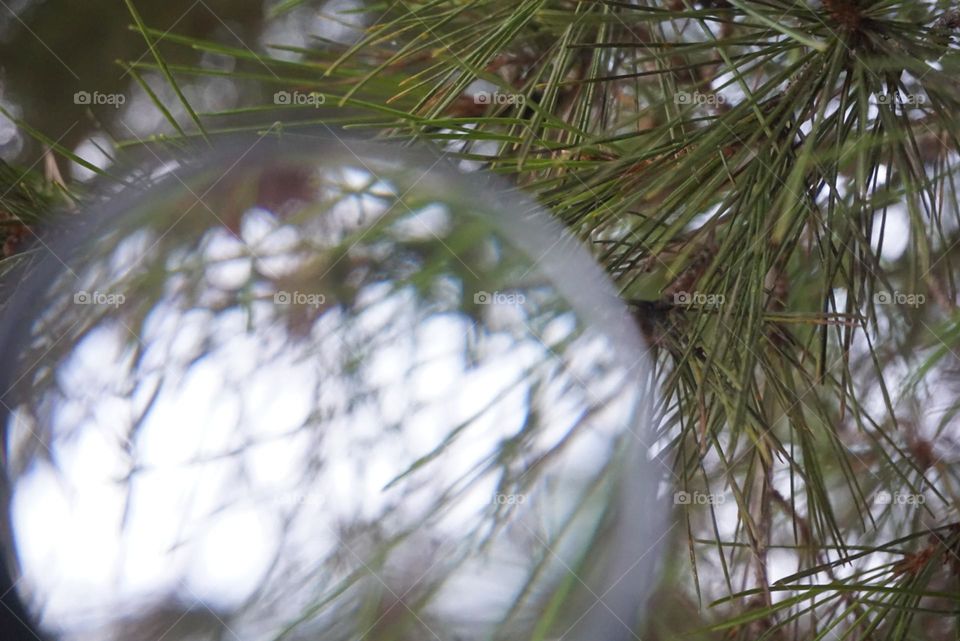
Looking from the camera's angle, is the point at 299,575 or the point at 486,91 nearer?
the point at 299,575

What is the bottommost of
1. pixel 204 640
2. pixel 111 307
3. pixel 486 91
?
pixel 204 640

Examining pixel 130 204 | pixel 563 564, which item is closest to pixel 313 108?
pixel 130 204

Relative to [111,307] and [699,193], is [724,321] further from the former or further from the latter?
[111,307]

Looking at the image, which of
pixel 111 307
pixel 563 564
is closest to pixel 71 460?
pixel 111 307

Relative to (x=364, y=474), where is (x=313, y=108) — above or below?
above
